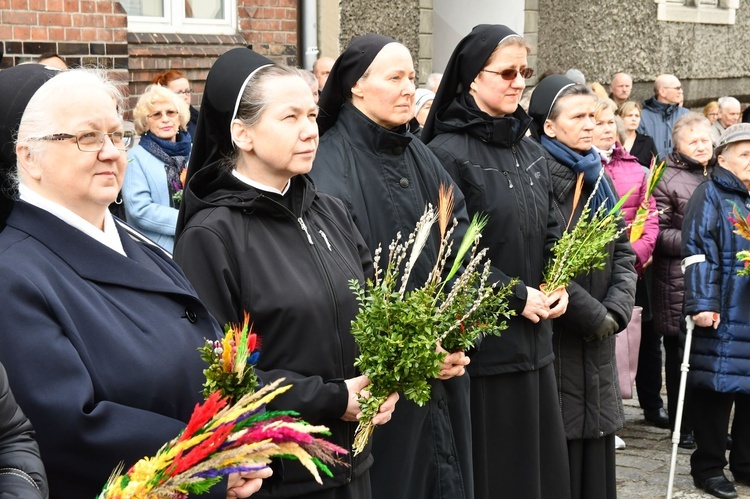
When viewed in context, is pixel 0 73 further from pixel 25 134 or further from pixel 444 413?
pixel 444 413

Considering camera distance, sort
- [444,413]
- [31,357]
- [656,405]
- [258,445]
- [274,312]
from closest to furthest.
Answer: [258,445] < [31,357] < [274,312] < [444,413] < [656,405]

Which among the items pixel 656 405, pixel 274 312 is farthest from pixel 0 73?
pixel 656 405

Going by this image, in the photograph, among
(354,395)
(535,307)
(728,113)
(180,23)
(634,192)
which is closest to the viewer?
(354,395)

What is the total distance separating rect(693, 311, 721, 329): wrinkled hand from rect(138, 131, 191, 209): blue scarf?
10.3 feet

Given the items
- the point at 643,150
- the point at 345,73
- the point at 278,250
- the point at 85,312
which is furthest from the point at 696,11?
the point at 85,312

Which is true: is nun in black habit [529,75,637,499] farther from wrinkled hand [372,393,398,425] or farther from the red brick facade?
the red brick facade

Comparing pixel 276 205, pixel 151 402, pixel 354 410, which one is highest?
pixel 276 205

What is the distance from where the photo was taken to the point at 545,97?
5.73 meters

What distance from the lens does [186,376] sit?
279 cm

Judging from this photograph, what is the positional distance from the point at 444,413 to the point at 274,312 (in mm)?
1273

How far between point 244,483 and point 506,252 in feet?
7.90

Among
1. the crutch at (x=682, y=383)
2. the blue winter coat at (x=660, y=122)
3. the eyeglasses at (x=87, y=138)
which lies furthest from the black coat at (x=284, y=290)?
the blue winter coat at (x=660, y=122)

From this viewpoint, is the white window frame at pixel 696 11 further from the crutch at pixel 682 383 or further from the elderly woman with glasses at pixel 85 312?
the elderly woman with glasses at pixel 85 312

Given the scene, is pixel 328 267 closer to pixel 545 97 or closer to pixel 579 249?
pixel 579 249
